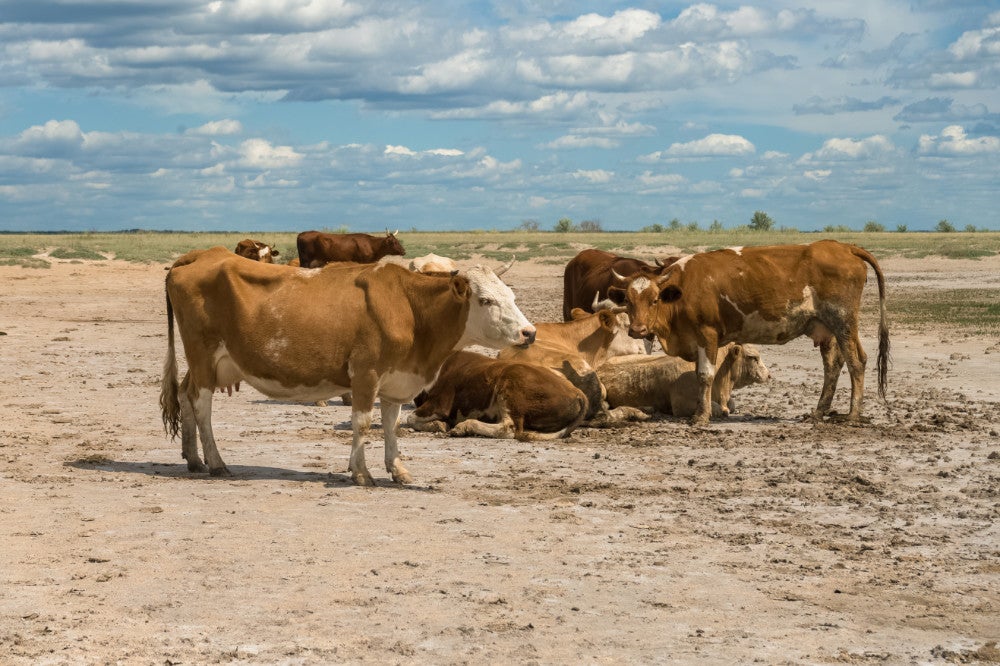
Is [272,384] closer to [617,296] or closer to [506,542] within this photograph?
[506,542]

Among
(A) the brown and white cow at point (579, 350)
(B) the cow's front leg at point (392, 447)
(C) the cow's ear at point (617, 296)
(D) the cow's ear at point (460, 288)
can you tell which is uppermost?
(D) the cow's ear at point (460, 288)

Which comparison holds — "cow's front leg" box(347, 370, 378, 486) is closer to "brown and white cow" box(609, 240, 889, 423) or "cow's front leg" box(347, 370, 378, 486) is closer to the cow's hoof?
the cow's hoof

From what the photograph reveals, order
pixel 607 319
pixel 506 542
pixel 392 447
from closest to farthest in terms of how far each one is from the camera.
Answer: pixel 506 542
pixel 392 447
pixel 607 319

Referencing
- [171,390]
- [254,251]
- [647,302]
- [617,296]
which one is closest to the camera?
[171,390]

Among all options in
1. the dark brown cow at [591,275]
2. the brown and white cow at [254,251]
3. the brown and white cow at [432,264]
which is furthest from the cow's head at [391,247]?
the brown and white cow at [432,264]

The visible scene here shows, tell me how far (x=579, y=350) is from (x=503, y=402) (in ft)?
9.04

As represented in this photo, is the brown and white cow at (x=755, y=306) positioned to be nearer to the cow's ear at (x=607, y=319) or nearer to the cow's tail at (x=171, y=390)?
the cow's ear at (x=607, y=319)

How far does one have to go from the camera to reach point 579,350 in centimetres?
1527

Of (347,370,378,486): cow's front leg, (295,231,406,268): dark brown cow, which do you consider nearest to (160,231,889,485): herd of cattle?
(347,370,378,486): cow's front leg

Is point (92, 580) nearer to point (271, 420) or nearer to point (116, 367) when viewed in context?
point (271, 420)

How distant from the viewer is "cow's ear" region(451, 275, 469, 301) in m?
10.3

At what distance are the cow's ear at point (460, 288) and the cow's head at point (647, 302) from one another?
169 inches

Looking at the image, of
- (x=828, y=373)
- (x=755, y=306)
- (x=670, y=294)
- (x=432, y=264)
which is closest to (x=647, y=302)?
(x=670, y=294)

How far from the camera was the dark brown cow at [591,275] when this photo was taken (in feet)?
65.2
